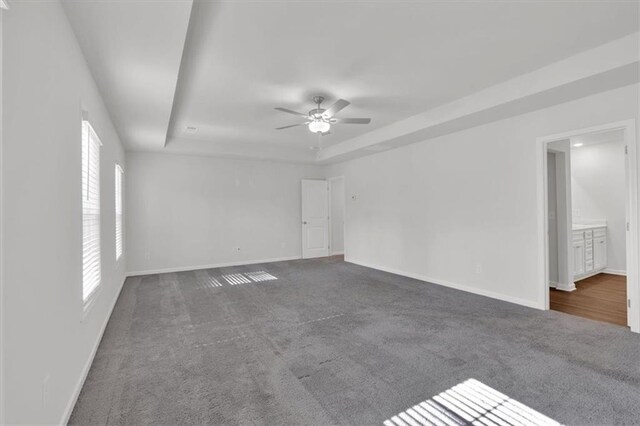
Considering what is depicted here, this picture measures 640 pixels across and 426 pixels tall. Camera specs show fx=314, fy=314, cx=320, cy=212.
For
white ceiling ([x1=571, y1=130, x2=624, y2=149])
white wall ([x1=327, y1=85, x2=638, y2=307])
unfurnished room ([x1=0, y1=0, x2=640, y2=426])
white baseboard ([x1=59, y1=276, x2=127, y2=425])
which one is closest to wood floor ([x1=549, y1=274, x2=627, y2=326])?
unfurnished room ([x1=0, y1=0, x2=640, y2=426])

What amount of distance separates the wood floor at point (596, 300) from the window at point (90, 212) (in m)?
4.90

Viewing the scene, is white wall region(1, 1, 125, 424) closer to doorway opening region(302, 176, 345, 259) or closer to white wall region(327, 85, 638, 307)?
white wall region(327, 85, 638, 307)

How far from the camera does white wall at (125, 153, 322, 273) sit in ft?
20.0

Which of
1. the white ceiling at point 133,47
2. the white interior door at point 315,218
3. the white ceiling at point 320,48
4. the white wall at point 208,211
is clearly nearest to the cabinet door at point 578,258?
the white ceiling at point 320,48

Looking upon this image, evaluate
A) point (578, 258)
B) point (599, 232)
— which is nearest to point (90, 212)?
point (578, 258)

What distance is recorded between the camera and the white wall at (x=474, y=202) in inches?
148

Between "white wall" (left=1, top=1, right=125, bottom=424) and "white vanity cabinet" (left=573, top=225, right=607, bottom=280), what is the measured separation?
20.4ft

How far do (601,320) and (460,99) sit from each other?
9.56ft

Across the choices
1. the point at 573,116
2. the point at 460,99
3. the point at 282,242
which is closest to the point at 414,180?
the point at 460,99

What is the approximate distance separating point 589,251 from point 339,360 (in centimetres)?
514

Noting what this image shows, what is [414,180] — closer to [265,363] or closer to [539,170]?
[539,170]

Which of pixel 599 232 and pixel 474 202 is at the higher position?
pixel 474 202

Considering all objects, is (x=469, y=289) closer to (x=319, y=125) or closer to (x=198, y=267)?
(x=319, y=125)

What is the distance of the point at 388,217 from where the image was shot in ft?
20.1
